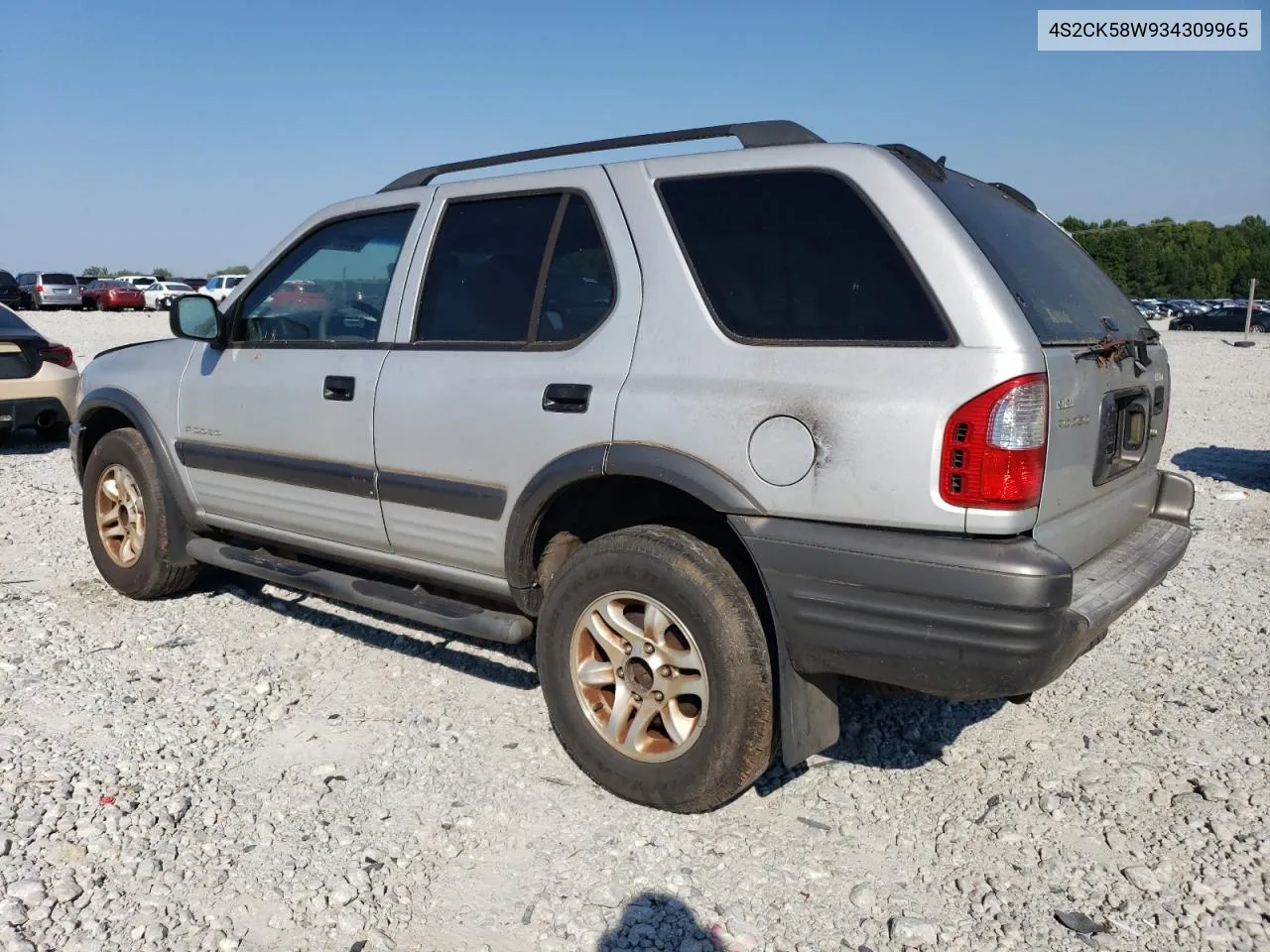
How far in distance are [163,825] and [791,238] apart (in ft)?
8.28

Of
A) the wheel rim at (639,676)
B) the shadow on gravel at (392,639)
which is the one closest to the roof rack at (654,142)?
the wheel rim at (639,676)

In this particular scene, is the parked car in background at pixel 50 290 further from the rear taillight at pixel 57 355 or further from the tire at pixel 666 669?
the tire at pixel 666 669

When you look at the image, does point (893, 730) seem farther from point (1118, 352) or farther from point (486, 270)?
point (486, 270)

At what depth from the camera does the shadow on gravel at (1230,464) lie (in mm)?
8375

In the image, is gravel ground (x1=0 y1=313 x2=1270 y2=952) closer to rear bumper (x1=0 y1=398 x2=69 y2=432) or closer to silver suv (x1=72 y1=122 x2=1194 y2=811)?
silver suv (x1=72 y1=122 x2=1194 y2=811)

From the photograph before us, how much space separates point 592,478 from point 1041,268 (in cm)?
151

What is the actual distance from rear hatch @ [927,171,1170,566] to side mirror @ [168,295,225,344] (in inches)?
121

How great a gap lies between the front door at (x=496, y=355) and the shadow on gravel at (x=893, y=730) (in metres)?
1.30

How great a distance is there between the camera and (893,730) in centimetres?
380

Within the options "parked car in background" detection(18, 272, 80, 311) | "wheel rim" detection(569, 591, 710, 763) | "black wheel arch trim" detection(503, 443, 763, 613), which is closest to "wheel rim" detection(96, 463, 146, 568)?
"black wheel arch trim" detection(503, 443, 763, 613)

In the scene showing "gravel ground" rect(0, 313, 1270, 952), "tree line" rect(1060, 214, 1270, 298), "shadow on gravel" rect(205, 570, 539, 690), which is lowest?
"gravel ground" rect(0, 313, 1270, 952)

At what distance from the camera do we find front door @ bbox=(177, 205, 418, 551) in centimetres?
394

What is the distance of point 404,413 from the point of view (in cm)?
372

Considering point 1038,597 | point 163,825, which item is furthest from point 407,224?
point 1038,597
